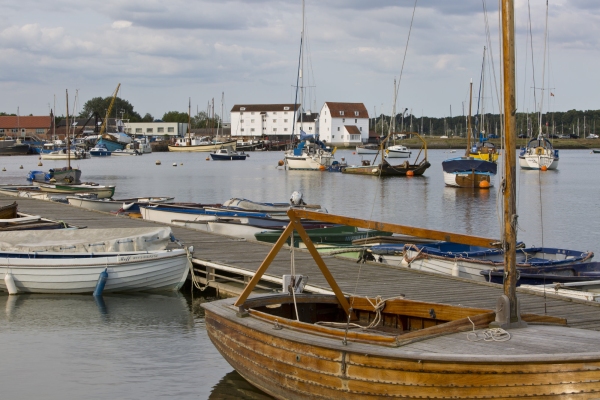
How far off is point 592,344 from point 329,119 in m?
164

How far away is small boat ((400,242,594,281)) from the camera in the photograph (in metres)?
17.4

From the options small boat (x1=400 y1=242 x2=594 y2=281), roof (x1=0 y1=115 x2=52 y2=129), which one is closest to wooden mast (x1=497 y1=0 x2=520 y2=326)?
small boat (x1=400 y1=242 x2=594 y2=281)

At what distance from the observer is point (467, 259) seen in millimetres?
17594

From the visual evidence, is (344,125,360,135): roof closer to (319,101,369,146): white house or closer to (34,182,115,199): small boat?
(319,101,369,146): white house

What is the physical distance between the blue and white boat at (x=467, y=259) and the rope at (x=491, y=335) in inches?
321

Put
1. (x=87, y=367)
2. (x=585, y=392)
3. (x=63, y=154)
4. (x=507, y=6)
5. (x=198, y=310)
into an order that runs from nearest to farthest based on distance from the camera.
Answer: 1. (x=585, y=392)
2. (x=507, y=6)
3. (x=87, y=367)
4. (x=198, y=310)
5. (x=63, y=154)

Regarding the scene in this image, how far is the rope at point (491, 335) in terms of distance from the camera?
8602mm

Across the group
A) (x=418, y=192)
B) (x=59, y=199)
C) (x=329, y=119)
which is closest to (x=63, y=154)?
(x=329, y=119)

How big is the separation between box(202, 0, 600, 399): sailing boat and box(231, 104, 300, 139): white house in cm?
16205

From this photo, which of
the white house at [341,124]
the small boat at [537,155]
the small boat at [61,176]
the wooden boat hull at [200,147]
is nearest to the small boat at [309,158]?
the small boat at [537,155]

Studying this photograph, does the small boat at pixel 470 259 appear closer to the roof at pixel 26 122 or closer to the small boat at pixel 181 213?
the small boat at pixel 181 213

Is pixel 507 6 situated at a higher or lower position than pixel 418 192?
higher

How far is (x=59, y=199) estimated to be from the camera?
38.4 meters

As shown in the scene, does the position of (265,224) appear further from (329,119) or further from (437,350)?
(329,119)
